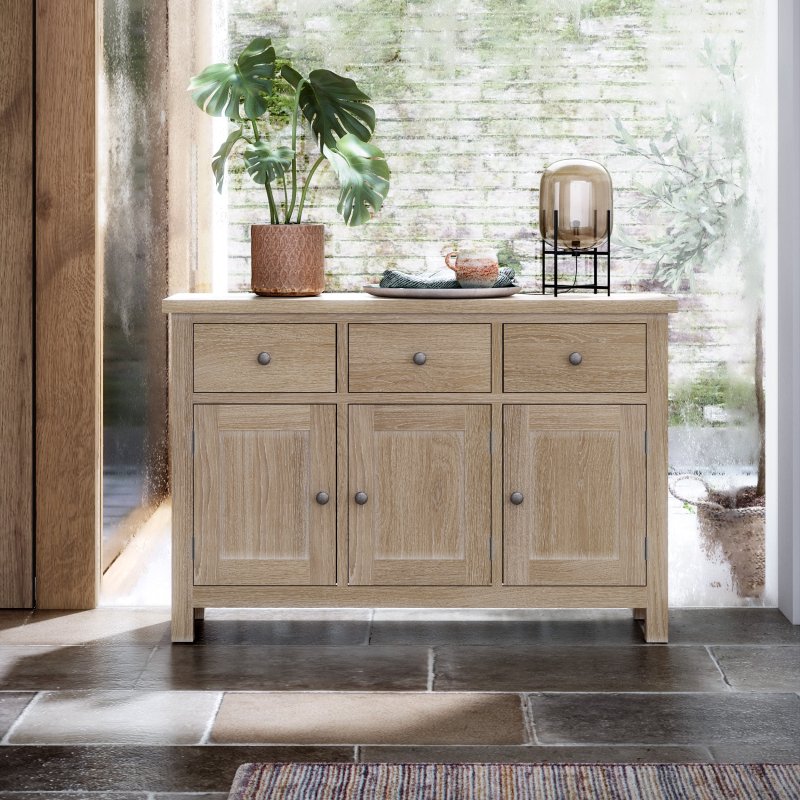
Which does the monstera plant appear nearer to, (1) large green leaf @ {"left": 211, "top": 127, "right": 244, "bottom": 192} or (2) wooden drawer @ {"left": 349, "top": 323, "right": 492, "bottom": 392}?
(1) large green leaf @ {"left": 211, "top": 127, "right": 244, "bottom": 192}

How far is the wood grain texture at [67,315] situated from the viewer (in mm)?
3324

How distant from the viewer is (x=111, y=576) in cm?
350

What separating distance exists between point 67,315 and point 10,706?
1.11 metres

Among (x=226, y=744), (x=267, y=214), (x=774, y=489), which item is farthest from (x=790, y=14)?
(x=226, y=744)

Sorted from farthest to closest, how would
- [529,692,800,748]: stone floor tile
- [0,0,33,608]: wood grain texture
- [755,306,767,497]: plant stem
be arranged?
[755,306,767,497]: plant stem → [0,0,33,608]: wood grain texture → [529,692,800,748]: stone floor tile

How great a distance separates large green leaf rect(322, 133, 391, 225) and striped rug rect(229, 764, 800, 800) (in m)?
1.54

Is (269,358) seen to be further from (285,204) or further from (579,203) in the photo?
(579,203)

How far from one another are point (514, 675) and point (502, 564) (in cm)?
31

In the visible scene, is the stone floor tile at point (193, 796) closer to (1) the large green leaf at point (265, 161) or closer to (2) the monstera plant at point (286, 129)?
(2) the monstera plant at point (286, 129)

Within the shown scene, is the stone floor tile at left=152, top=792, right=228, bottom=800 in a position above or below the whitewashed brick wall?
below

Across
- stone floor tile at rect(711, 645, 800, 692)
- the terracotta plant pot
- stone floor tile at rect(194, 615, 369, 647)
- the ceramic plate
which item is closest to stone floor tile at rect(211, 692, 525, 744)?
stone floor tile at rect(194, 615, 369, 647)

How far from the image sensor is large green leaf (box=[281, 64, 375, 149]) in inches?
127

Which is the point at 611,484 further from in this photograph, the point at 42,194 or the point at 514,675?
the point at 42,194

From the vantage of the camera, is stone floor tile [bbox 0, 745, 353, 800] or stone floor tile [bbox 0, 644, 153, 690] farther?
stone floor tile [bbox 0, 644, 153, 690]
